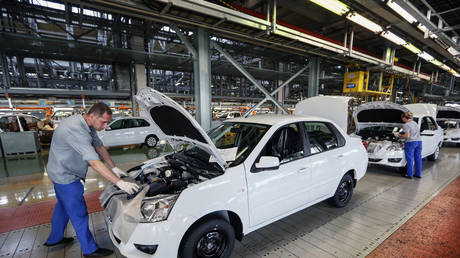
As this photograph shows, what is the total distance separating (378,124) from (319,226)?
4.30 m

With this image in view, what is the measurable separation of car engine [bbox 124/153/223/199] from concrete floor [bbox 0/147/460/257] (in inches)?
35.6

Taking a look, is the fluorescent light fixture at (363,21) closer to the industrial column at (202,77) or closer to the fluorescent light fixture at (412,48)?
the fluorescent light fixture at (412,48)

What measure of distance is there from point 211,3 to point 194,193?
10.1 ft

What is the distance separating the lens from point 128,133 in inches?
305

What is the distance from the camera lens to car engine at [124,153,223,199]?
186cm

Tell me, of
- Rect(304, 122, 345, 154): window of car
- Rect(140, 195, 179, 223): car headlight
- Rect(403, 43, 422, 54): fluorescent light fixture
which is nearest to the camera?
Rect(140, 195, 179, 223): car headlight

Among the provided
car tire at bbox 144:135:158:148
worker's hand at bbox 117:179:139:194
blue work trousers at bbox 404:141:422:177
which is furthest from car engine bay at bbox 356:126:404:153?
car tire at bbox 144:135:158:148

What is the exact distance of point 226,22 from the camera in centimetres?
375

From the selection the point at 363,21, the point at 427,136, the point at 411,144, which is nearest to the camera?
the point at 411,144

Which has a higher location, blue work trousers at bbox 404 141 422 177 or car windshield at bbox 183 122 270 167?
car windshield at bbox 183 122 270 167

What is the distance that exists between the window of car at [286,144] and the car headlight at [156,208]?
1.12 metres

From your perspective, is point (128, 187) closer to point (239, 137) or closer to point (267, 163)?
point (267, 163)

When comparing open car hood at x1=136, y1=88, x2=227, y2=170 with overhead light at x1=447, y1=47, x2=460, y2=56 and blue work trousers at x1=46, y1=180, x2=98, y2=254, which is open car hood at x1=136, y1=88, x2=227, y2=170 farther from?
overhead light at x1=447, y1=47, x2=460, y2=56

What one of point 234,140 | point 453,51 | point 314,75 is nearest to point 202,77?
point 234,140
